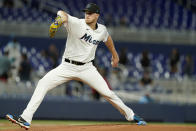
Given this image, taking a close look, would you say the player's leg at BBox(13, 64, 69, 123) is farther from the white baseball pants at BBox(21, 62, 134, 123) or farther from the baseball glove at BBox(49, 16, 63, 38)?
the baseball glove at BBox(49, 16, 63, 38)

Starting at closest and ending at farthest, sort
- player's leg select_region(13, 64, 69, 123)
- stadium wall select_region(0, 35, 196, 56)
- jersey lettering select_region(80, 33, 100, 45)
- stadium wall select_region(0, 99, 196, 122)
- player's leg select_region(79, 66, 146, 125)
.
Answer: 1. player's leg select_region(13, 64, 69, 123)
2. jersey lettering select_region(80, 33, 100, 45)
3. player's leg select_region(79, 66, 146, 125)
4. stadium wall select_region(0, 99, 196, 122)
5. stadium wall select_region(0, 35, 196, 56)

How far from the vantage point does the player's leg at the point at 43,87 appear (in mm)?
8023

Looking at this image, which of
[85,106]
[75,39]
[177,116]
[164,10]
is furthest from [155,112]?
[164,10]

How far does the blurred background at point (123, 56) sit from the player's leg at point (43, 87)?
498 cm

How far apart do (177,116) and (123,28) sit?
670 cm

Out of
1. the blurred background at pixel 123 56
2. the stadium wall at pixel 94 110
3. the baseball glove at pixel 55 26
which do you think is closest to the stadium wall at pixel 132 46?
the blurred background at pixel 123 56

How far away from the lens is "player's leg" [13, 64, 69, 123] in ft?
26.3

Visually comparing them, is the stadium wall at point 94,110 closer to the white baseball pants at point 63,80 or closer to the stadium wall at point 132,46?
the stadium wall at point 132,46

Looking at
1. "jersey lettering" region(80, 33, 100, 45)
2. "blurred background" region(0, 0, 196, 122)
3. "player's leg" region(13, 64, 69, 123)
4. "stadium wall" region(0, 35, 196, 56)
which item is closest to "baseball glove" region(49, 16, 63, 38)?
"jersey lettering" region(80, 33, 100, 45)

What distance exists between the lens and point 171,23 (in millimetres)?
23016

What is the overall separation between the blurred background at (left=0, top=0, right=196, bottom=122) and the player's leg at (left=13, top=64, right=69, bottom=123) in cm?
498

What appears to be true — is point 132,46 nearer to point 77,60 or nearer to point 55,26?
point 77,60

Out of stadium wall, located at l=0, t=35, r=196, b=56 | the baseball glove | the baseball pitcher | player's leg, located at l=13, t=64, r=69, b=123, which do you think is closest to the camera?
the baseball glove

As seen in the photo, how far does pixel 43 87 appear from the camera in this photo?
822 centimetres
